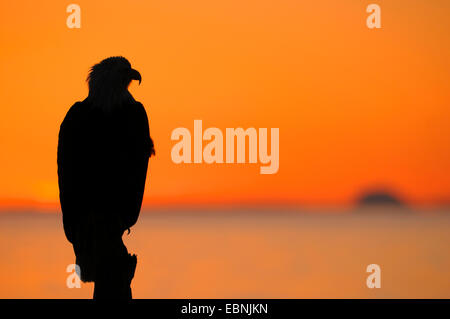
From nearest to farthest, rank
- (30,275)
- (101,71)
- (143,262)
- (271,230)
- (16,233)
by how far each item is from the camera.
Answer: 1. (101,71)
2. (30,275)
3. (143,262)
4. (16,233)
5. (271,230)

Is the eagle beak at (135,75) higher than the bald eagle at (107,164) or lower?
higher

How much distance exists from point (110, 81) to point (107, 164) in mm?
601

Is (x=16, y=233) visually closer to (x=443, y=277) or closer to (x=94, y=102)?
(x=443, y=277)

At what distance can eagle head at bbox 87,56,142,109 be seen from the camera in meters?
6.53

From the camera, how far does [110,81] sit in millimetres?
6531

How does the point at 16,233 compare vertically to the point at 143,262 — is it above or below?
above

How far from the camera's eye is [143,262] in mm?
23406

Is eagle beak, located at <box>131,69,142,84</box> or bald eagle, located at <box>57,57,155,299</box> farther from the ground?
eagle beak, located at <box>131,69,142,84</box>

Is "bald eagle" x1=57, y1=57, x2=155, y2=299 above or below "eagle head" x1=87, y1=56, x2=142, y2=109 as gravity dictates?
below

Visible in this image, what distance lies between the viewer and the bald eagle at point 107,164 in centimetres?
655

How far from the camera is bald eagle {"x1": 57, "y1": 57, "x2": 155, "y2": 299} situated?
655 centimetres

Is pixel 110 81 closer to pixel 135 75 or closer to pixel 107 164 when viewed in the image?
pixel 135 75
